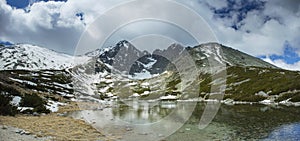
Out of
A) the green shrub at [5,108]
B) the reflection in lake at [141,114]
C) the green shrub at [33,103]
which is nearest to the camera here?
the green shrub at [5,108]

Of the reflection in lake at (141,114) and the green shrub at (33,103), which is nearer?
the reflection in lake at (141,114)

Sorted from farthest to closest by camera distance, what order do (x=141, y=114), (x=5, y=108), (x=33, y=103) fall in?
(x=141, y=114) → (x=33, y=103) → (x=5, y=108)

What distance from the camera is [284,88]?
246 ft

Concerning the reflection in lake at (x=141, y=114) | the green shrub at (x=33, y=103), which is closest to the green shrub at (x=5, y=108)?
the green shrub at (x=33, y=103)

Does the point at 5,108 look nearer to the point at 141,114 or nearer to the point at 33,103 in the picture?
the point at 33,103

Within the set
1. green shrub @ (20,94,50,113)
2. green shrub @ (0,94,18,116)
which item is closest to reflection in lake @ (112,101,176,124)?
green shrub @ (20,94,50,113)

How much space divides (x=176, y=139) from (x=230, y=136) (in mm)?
5089

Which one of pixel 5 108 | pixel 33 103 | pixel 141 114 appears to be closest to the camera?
pixel 5 108

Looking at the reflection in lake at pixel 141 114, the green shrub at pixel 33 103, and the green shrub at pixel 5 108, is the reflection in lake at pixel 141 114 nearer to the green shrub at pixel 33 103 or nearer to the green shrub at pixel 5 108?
the green shrub at pixel 33 103

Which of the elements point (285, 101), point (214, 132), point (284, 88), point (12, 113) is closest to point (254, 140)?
point (214, 132)

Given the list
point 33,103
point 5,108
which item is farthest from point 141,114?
point 5,108

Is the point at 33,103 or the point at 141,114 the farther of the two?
the point at 141,114

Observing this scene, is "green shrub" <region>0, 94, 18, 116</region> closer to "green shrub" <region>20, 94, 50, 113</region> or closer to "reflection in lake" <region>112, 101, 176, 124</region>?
"green shrub" <region>20, 94, 50, 113</region>

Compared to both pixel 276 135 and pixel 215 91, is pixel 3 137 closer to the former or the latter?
pixel 276 135
